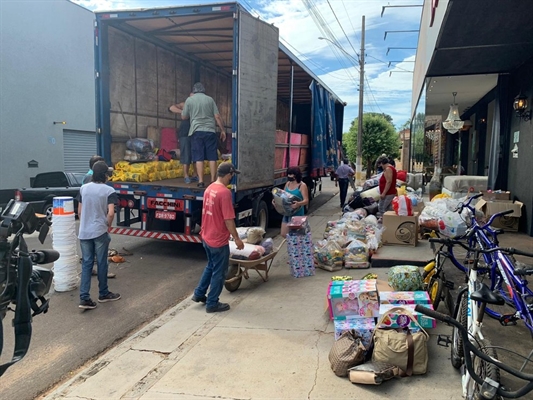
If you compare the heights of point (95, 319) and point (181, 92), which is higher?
point (181, 92)

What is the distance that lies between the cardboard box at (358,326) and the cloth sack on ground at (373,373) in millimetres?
374

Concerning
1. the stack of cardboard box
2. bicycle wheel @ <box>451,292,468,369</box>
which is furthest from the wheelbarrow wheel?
the stack of cardboard box

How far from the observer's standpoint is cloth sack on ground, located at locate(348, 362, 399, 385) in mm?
3236

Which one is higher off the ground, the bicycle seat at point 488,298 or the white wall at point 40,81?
the white wall at point 40,81

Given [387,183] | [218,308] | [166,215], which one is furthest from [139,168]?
[387,183]

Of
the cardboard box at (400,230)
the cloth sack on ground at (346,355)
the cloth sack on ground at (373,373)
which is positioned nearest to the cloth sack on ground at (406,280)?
the cloth sack on ground at (346,355)

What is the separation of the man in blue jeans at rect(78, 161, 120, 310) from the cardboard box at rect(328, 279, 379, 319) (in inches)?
117

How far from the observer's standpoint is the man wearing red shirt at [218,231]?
16.2 ft

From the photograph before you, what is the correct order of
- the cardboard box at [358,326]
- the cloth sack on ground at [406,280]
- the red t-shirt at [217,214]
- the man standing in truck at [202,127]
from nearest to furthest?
Answer: the cardboard box at [358,326] → the cloth sack on ground at [406,280] → the red t-shirt at [217,214] → the man standing in truck at [202,127]

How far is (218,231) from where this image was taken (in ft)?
16.3

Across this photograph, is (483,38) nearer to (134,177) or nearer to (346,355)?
(346,355)

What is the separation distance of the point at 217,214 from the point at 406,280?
7.12 feet

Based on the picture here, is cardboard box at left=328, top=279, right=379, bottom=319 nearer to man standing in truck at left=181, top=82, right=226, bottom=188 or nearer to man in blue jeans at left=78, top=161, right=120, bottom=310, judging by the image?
man in blue jeans at left=78, top=161, right=120, bottom=310

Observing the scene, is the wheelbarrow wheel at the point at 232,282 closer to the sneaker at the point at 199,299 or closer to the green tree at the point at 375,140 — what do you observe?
the sneaker at the point at 199,299
